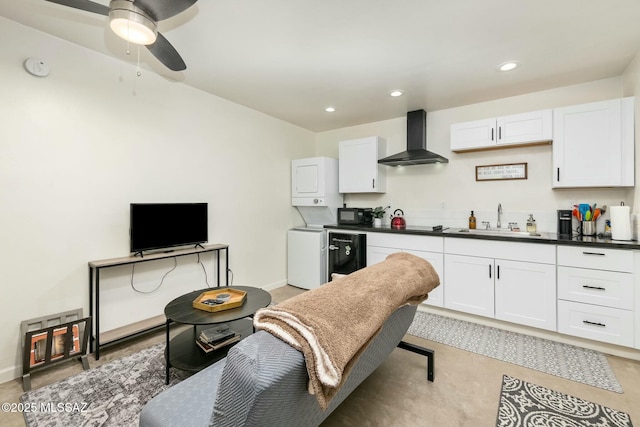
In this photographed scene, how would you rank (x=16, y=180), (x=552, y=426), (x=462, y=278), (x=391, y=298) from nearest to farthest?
(x=391, y=298) < (x=552, y=426) < (x=16, y=180) < (x=462, y=278)

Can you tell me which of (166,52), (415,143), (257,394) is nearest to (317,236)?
(415,143)

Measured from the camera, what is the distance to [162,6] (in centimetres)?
152

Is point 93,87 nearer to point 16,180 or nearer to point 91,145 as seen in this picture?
point 91,145

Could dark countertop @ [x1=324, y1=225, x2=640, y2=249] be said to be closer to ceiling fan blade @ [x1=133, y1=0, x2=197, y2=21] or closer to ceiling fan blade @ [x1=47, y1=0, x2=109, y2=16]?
ceiling fan blade @ [x1=133, y1=0, x2=197, y2=21]

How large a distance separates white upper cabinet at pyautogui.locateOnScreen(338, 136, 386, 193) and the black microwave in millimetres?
296

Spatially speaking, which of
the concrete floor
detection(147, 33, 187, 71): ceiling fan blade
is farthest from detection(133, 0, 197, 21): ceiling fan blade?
the concrete floor

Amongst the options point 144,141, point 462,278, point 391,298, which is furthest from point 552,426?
point 144,141

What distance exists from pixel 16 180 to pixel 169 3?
183cm

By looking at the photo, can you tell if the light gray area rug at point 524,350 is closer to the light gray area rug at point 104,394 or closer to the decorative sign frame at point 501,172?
the decorative sign frame at point 501,172

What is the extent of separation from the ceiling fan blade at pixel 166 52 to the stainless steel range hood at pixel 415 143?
106 inches

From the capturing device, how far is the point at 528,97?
3.28 metres

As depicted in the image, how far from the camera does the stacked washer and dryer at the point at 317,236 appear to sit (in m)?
3.94

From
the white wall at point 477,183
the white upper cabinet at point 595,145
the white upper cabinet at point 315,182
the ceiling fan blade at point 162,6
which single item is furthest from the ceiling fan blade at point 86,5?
the white upper cabinet at point 595,145

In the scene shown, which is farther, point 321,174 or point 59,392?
point 321,174
